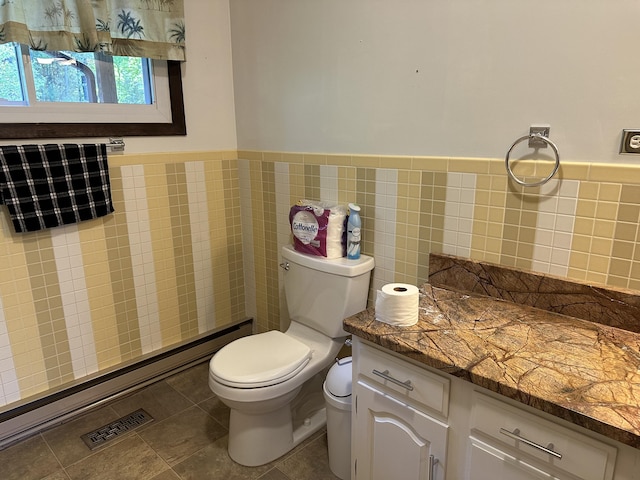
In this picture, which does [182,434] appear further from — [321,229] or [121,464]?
[321,229]

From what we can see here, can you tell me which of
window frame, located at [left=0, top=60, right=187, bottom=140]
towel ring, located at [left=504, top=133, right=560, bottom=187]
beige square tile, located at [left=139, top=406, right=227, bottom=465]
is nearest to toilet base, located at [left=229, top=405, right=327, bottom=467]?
beige square tile, located at [left=139, top=406, right=227, bottom=465]

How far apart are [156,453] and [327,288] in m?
1.03

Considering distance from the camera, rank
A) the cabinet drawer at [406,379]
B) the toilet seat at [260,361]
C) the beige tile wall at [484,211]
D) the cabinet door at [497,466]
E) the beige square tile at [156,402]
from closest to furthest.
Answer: the cabinet door at [497,466], the cabinet drawer at [406,379], the beige tile wall at [484,211], the toilet seat at [260,361], the beige square tile at [156,402]

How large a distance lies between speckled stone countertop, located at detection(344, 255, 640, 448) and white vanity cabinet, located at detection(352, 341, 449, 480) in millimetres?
86

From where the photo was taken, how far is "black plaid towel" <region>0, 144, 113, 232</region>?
71.3 inches

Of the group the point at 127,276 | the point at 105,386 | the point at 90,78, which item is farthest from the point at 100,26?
the point at 105,386

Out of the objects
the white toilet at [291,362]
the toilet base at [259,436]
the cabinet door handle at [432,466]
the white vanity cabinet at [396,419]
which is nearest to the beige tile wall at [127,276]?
the white toilet at [291,362]

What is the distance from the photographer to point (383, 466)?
1.44 metres

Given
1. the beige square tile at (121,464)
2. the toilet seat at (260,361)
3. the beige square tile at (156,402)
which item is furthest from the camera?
the beige square tile at (156,402)

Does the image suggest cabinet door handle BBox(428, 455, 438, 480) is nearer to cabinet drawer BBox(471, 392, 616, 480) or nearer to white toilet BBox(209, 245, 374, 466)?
cabinet drawer BBox(471, 392, 616, 480)

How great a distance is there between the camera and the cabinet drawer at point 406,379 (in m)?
1.23

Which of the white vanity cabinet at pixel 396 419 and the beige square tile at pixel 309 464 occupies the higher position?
the white vanity cabinet at pixel 396 419

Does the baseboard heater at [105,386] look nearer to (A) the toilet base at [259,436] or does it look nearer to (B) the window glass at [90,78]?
(A) the toilet base at [259,436]

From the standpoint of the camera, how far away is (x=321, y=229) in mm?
1930
